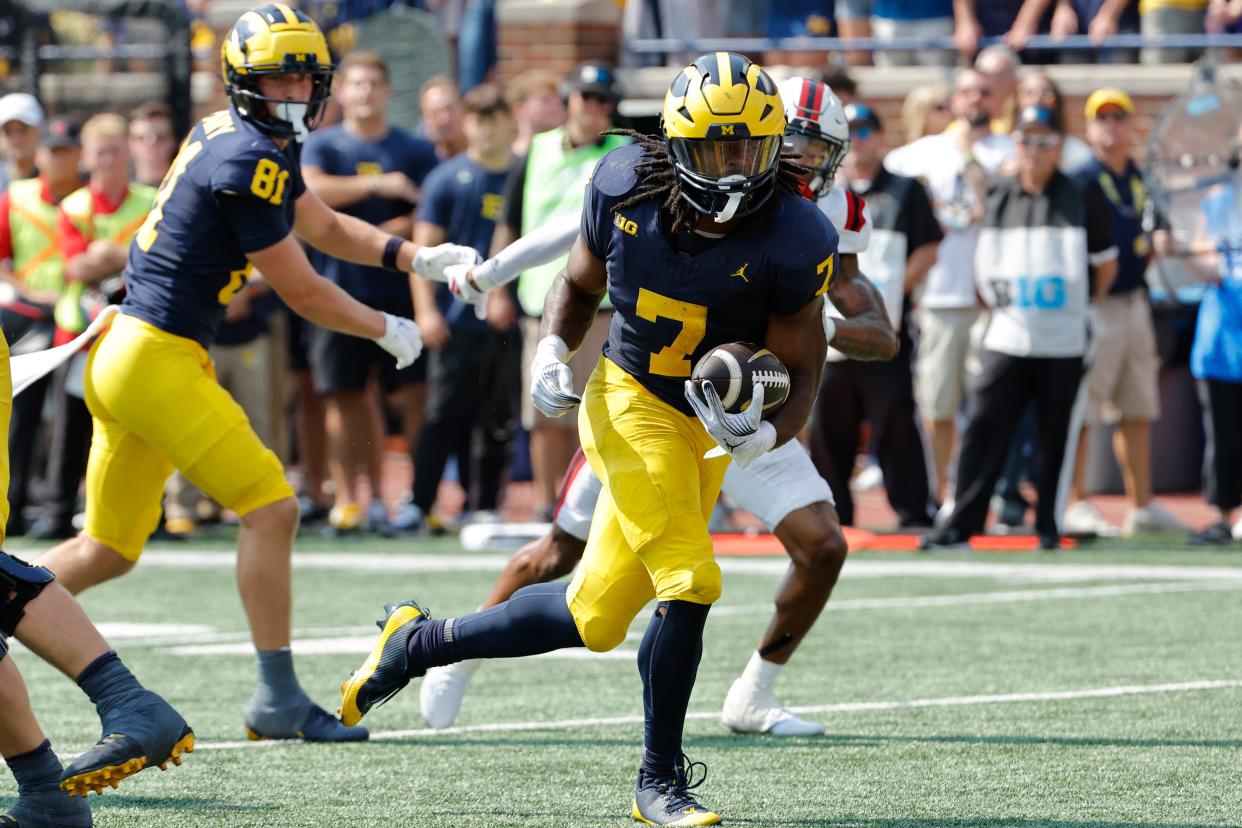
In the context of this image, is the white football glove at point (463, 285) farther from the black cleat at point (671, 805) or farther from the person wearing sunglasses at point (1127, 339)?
the person wearing sunglasses at point (1127, 339)

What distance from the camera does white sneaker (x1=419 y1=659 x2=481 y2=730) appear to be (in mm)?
6523

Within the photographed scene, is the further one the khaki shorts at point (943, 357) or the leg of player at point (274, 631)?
the khaki shorts at point (943, 357)

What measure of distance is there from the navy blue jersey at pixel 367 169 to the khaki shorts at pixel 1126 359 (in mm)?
3806

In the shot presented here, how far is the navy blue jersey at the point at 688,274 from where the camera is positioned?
5180mm

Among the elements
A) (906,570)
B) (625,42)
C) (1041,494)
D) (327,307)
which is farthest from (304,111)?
(625,42)

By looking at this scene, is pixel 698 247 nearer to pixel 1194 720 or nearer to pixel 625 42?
pixel 1194 720

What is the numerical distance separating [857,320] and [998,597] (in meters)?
3.49

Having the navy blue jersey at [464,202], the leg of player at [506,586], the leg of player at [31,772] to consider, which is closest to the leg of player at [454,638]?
the leg of player at [506,586]

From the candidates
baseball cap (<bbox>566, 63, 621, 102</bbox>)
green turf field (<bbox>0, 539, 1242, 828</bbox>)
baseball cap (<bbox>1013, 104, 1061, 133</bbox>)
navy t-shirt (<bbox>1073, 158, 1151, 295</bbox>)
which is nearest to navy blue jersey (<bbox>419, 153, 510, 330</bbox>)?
baseball cap (<bbox>566, 63, 621, 102</bbox>)

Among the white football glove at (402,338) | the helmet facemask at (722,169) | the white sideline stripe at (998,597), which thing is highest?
the helmet facemask at (722,169)

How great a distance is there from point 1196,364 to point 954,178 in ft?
5.34

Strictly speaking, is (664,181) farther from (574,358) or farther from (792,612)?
(574,358)

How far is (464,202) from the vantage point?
11.9 m

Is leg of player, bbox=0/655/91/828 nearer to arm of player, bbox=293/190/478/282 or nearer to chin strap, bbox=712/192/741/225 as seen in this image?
chin strap, bbox=712/192/741/225
